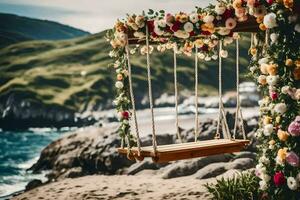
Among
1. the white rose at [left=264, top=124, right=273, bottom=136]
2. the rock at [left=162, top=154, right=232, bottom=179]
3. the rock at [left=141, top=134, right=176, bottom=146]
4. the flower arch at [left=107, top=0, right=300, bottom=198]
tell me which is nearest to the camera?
the flower arch at [left=107, top=0, right=300, bottom=198]

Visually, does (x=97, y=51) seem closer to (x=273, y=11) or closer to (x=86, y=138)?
(x=86, y=138)

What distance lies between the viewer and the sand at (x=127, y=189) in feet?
44.0

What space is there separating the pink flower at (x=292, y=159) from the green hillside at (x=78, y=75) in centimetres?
10296

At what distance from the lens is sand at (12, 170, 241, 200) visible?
1340 cm

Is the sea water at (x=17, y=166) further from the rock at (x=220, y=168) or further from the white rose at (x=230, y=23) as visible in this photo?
the white rose at (x=230, y=23)

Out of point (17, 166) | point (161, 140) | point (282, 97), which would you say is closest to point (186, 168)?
point (161, 140)

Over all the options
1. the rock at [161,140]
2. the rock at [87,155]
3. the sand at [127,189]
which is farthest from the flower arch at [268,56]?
the rock at [161,140]

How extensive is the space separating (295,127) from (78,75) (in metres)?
131

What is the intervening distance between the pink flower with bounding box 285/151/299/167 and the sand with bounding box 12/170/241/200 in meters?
4.18

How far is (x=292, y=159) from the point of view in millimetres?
8055

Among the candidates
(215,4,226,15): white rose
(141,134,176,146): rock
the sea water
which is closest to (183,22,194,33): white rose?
(215,4,226,15): white rose

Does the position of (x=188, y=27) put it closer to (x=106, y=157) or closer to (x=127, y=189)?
(x=127, y=189)

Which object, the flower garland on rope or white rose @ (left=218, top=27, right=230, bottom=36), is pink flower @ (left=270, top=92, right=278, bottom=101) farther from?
white rose @ (left=218, top=27, right=230, bottom=36)

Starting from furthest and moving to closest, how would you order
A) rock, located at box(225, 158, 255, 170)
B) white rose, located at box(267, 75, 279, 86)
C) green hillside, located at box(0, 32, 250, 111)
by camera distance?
green hillside, located at box(0, 32, 250, 111)
rock, located at box(225, 158, 255, 170)
white rose, located at box(267, 75, 279, 86)
